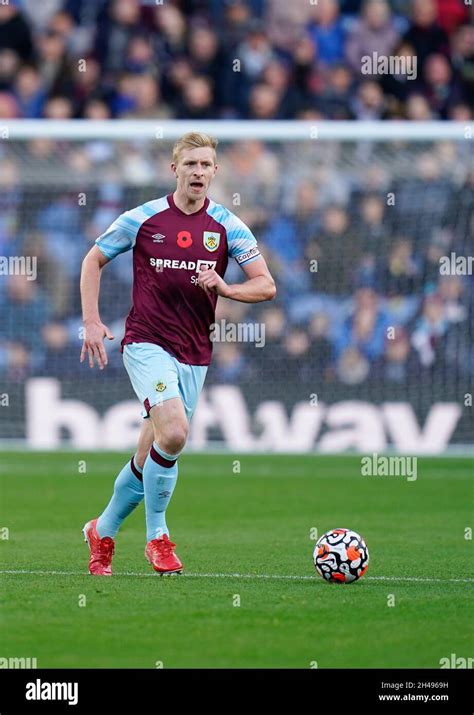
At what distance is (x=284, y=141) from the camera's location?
18.8 meters

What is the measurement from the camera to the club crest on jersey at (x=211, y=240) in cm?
904

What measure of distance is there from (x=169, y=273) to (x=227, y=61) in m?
12.5

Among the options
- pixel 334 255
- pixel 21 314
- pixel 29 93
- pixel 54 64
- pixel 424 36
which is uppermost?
pixel 424 36

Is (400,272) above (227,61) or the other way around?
the other way around

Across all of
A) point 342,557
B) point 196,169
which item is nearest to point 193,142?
point 196,169

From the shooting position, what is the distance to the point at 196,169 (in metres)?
8.85

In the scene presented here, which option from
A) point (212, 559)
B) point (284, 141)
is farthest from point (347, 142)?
point (212, 559)

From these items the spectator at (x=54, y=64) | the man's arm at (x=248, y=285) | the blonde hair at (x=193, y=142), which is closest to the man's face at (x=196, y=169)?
the blonde hair at (x=193, y=142)

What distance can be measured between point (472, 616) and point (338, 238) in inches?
460

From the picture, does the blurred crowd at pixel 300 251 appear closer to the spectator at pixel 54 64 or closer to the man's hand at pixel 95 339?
the spectator at pixel 54 64

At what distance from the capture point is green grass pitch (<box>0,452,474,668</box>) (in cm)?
661

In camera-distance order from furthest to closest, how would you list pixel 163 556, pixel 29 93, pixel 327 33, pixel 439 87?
1. pixel 327 33
2. pixel 439 87
3. pixel 29 93
4. pixel 163 556

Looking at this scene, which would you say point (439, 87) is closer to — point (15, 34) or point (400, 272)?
point (400, 272)

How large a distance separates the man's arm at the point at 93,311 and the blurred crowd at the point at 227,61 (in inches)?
462
